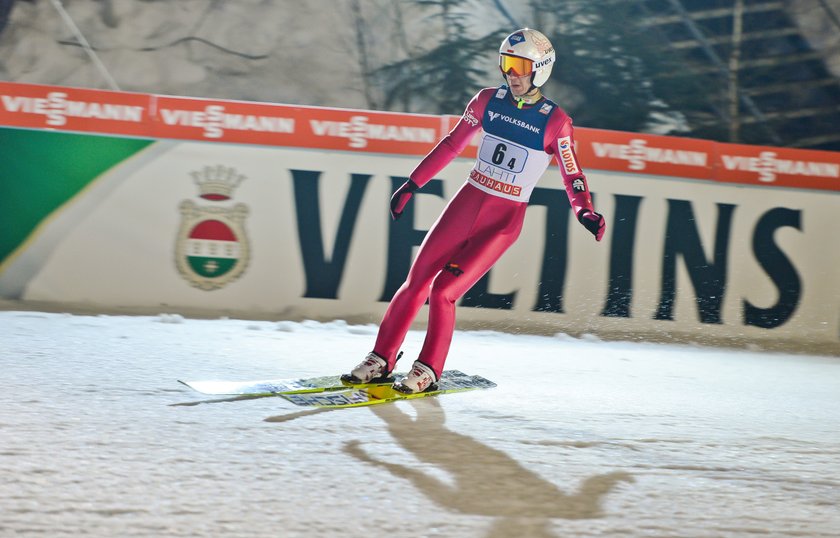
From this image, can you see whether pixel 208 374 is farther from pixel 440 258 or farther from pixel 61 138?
pixel 61 138

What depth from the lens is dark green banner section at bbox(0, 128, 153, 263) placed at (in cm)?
751

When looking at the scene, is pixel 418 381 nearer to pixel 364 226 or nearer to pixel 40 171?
pixel 364 226

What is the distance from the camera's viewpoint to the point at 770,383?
6.50 metres

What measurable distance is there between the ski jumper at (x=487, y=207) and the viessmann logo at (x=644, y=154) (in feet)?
8.52

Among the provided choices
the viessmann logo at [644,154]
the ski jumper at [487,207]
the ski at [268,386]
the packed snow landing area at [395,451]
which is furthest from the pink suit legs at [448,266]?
the viessmann logo at [644,154]

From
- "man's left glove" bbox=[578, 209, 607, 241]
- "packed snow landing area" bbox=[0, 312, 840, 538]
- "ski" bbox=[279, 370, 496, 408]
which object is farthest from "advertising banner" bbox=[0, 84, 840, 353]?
"man's left glove" bbox=[578, 209, 607, 241]

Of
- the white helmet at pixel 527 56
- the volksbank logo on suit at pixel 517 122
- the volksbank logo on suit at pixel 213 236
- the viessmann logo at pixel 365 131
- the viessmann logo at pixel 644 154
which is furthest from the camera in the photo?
the viessmann logo at pixel 644 154

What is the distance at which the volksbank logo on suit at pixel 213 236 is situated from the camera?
7676 millimetres

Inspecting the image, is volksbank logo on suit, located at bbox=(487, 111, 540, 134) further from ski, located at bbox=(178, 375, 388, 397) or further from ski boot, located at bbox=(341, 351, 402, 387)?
ski, located at bbox=(178, 375, 388, 397)

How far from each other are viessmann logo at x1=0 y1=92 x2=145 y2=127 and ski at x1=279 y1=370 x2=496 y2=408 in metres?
3.54

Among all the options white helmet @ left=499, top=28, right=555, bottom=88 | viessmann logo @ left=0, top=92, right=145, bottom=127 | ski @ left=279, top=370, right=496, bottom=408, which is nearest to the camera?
ski @ left=279, top=370, right=496, bottom=408

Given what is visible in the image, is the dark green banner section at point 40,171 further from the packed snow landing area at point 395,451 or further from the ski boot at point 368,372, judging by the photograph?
the ski boot at point 368,372

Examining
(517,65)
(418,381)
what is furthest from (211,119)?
(418,381)

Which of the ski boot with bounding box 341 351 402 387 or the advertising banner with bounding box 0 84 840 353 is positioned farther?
the advertising banner with bounding box 0 84 840 353
